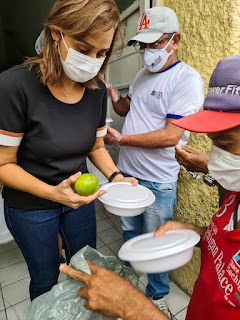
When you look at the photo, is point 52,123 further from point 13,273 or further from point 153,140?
point 13,273

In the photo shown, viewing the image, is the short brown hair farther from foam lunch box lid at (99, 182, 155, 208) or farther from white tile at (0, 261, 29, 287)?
white tile at (0, 261, 29, 287)

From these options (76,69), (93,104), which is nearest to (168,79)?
(93,104)

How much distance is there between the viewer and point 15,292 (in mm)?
2057

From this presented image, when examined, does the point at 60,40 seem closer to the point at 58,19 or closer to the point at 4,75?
the point at 58,19

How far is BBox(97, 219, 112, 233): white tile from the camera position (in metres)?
2.93

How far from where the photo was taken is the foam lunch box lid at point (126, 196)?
1.18 m

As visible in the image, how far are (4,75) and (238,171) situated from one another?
92 cm

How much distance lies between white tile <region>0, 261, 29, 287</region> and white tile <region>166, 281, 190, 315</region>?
1259 millimetres

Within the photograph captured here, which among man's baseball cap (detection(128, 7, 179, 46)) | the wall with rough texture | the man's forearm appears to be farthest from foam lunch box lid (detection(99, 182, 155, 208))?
man's baseball cap (detection(128, 7, 179, 46))

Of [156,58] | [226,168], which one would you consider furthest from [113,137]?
[226,168]

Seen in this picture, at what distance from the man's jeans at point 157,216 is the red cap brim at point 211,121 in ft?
3.02

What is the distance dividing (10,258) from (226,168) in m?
2.35

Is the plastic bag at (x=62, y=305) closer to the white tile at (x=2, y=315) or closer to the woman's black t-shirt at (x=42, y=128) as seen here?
the woman's black t-shirt at (x=42, y=128)

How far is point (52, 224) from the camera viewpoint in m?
1.20
